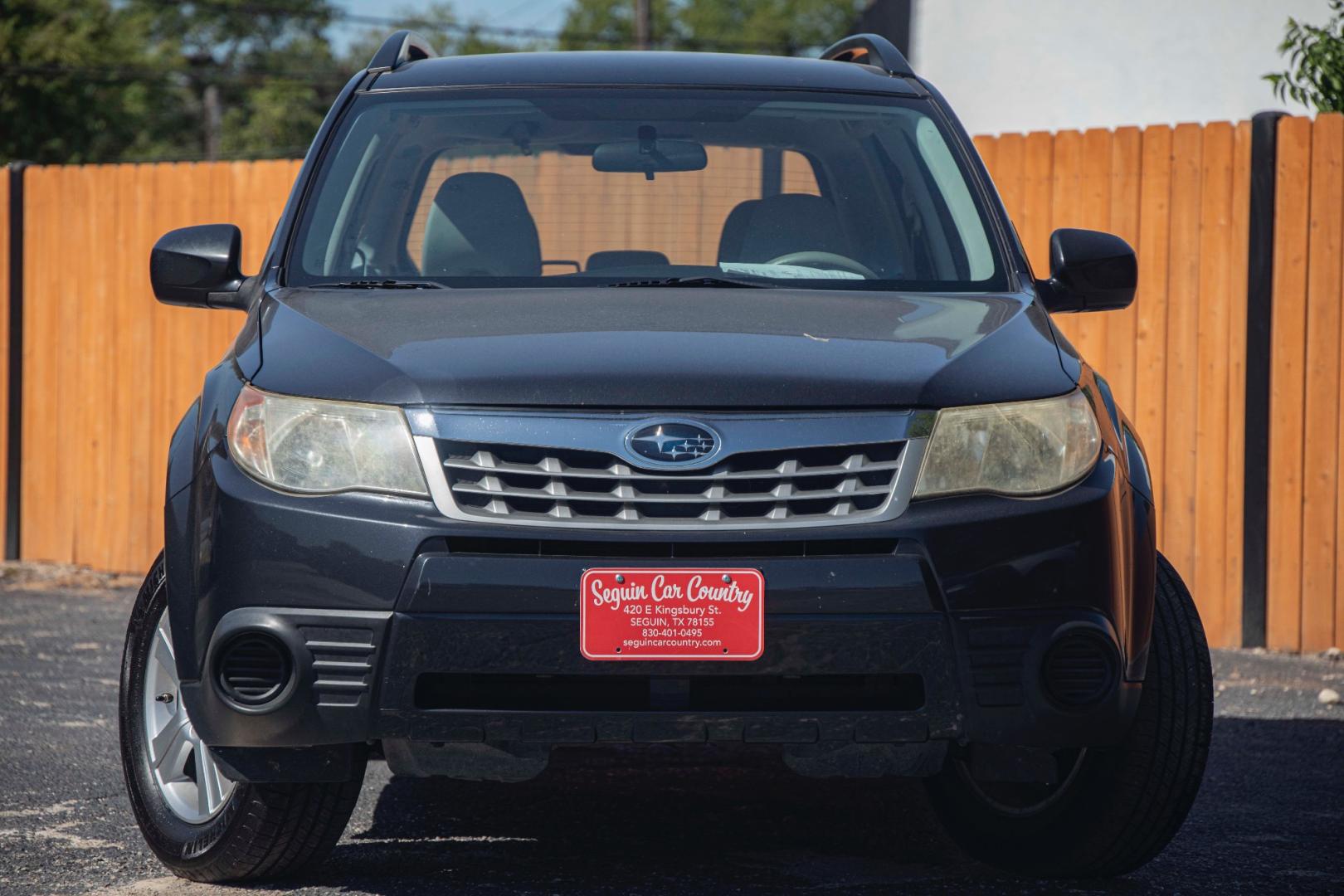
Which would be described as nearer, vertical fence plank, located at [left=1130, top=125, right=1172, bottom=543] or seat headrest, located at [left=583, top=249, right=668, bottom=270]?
seat headrest, located at [left=583, top=249, right=668, bottom=270]

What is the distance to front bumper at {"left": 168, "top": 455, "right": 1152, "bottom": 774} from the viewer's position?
302 cm

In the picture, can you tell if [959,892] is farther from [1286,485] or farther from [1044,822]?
[1286,485]

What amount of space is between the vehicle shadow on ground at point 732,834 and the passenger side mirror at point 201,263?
1.39 metres

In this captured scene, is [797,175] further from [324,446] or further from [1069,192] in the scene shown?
[1069,192]

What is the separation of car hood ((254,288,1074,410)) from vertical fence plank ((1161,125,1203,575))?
418 centimetres

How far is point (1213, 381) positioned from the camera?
24.8ft

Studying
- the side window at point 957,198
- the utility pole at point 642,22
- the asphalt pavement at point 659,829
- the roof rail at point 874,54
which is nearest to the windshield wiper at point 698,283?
the side window at point 957,198

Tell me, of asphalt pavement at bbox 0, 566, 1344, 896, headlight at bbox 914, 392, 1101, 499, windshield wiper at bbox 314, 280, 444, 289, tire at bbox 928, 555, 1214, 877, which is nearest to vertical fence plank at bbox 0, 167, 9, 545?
asphalt pavement at bbox 0, 566, 1344, 896

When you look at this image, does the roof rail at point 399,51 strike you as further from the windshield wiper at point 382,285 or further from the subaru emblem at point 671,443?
the subaru emblem at point 671,443

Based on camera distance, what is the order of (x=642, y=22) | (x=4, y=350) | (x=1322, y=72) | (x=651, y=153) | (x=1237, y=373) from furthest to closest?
(x=642, y=22) → (x=4, y=350) → (x=1322, y=72) → (x=1237, y=373) → (x=651, y=153)

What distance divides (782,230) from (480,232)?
2.43 ft

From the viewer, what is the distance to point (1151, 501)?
3434 mm

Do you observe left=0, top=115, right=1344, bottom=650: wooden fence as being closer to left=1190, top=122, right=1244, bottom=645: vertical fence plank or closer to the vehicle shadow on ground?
left=1190, top=122, right=1244, bottom=645: vertical fence plank

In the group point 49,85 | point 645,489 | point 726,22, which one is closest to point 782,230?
point 645,489
